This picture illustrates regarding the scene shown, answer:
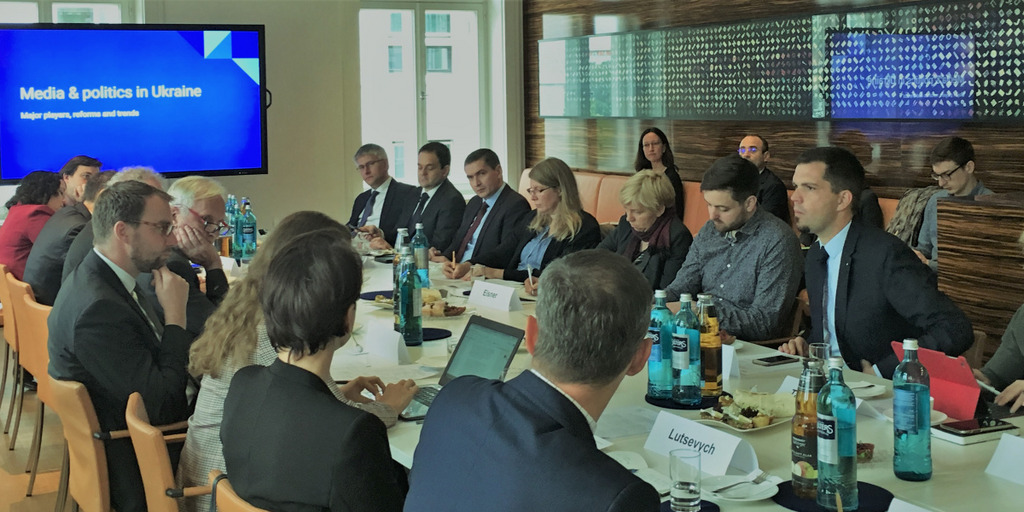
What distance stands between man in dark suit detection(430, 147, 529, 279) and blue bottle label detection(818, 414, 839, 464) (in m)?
3.95

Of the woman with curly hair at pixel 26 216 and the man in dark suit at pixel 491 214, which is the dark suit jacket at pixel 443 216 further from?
the woman with curly hair at pixel 26 216

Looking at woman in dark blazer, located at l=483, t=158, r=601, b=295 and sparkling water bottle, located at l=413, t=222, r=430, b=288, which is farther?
woman in dark blazer, located at l=483, t=158, r=601, b=295

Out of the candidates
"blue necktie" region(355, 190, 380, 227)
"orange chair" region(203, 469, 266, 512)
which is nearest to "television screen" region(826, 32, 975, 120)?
"blue necktie" region(355, 190, 380, 227)

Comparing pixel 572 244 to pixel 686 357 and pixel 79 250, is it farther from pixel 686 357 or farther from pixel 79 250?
pixel 686 357

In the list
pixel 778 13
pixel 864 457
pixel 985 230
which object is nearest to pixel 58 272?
pixel 864 457

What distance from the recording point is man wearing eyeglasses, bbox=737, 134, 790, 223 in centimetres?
694

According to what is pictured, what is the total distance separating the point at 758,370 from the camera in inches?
120

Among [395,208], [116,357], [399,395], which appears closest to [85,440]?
[116,357]

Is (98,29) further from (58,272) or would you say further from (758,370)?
(758,370)

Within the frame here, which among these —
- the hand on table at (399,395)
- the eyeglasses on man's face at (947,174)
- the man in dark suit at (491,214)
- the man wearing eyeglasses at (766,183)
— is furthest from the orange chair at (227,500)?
the man wearing eyeglasses at (766,183)

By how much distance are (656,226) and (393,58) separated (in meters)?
5.23

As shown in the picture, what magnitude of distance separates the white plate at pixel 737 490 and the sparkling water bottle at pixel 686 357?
22.1 inches

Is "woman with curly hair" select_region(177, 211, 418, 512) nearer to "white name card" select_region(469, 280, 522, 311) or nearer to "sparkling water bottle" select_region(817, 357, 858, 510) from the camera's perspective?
"sparkling water bottle" select_region(817, 357, 858, 510)

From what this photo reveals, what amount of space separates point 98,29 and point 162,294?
538cm
